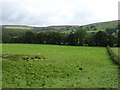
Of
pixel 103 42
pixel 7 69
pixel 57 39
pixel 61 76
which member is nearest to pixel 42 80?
pixel 61 76

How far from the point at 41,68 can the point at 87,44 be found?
7430cm

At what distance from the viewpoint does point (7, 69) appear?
2092 cm

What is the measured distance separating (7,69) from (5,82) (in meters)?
4.35

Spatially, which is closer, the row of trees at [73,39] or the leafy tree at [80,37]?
the row of trees at [73,39]

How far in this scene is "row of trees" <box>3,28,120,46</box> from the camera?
91.1m

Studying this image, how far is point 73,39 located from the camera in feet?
322

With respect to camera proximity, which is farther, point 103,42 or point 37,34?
point 37,34

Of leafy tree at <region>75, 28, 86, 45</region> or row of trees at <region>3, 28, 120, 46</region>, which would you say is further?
leafy tree at <region>75, 28, 86, 45</region>

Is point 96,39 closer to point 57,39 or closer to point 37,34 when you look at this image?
point 57,39

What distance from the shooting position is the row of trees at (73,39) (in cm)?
9112

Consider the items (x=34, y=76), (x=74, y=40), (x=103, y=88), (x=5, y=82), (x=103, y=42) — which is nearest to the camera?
(x=103, y=88)

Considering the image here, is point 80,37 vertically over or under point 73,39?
over

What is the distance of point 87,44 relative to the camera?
9600cm

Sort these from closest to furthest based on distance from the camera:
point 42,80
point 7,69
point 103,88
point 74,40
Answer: point 103,88 → point 42,80 → point 7,69 → point 74,40
